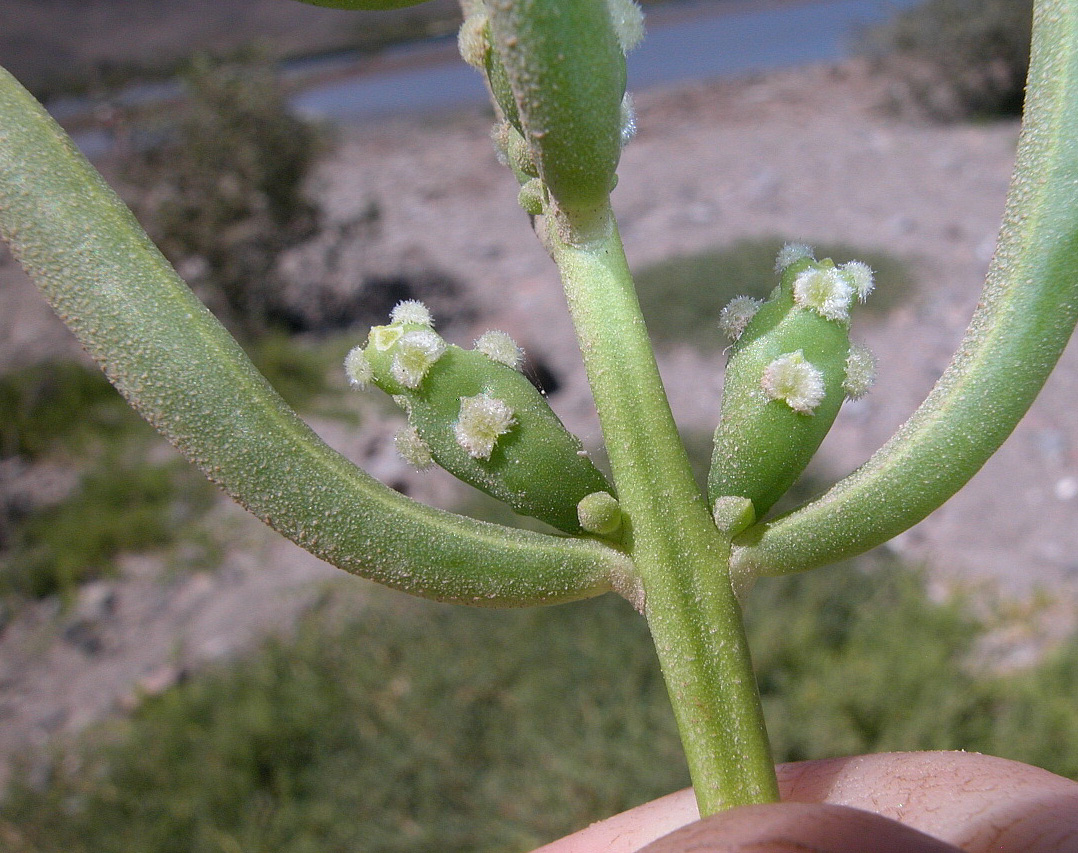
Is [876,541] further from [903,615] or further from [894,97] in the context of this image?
[894,97]

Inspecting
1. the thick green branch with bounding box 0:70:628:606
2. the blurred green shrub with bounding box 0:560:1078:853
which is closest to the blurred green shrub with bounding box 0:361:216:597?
the blurred green shrub with bounding box 0:560:1078:853

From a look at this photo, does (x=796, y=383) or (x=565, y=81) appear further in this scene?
(x=796, y=383)

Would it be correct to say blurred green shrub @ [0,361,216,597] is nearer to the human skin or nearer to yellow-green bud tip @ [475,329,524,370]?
the human skin

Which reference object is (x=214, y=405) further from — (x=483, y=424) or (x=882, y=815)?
(x=882, y=815)

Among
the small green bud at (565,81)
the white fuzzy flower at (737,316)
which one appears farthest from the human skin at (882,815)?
the small green bud at (565,81)

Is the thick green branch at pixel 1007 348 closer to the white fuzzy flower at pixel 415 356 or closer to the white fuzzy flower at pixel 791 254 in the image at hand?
→ the white fuzzy flower at pixel 791 254

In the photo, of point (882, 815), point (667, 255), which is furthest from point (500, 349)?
point (667, 255)
